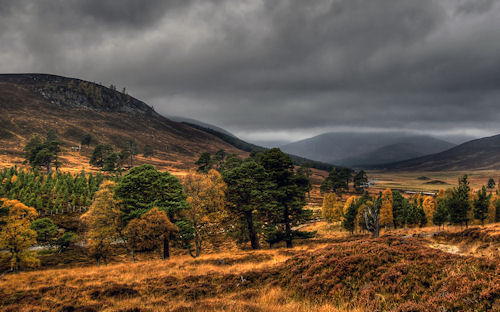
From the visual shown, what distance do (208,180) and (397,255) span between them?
857 inches

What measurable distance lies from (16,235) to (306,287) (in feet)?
125

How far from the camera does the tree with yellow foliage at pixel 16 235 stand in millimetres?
28656

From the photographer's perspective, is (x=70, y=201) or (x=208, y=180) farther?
(x=70, y=201)

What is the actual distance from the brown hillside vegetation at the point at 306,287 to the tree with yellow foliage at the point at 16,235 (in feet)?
57.3

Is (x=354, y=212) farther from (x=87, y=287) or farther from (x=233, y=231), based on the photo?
(x=87, y=287)

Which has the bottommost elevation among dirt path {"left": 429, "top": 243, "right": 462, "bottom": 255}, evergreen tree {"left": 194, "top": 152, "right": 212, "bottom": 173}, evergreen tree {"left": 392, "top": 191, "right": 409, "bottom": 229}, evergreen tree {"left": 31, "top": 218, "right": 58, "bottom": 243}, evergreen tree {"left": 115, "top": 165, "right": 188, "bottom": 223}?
evergreen tree {"left": 31, "top": 218, "right": 58, "bottom": 243}

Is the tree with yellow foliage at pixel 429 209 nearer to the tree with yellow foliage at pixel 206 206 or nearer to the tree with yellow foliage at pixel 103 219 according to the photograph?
the tree with yellow foliage at pixel 206 206

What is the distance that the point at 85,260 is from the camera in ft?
121

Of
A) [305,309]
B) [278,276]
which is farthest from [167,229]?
[305,309]

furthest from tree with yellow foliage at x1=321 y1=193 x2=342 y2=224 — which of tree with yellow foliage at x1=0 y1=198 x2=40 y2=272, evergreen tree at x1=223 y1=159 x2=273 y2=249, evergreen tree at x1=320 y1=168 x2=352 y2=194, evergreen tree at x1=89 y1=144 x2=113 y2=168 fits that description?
evergreen tree at x1=89 y1=144 x2=113 y2=168

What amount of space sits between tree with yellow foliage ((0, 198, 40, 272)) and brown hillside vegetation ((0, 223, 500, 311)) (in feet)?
57.3

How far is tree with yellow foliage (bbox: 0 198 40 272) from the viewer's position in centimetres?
2866

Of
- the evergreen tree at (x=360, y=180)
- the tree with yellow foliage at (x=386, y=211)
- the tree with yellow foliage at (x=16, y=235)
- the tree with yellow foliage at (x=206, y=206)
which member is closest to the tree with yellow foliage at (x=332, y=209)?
the tree with yellow foliage at (x=386, y=211)

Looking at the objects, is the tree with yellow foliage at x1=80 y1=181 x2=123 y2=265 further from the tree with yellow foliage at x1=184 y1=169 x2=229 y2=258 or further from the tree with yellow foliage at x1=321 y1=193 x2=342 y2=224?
the tree with yellow foliage at x1=321 y1=193 x2=342 y2=224
